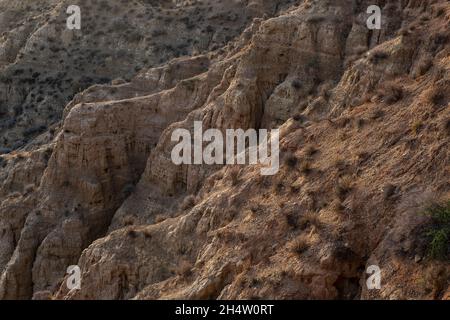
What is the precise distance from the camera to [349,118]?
656 inches

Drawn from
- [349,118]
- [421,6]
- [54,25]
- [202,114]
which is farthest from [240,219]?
[54,25]

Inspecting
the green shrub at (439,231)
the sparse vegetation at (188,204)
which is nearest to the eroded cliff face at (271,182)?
the sparse vegetation at (188,204)

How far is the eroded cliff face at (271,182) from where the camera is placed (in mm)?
12883

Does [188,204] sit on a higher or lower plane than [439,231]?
lower

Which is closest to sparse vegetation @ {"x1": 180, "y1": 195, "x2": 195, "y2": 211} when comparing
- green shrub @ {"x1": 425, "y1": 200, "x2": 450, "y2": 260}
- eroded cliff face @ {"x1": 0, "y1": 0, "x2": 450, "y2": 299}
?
eroded cliff face @ {"x1": 0, "y1": 0, "x2": 450, "y2": 299}

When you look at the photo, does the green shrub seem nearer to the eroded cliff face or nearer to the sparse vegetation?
the eroded cliff face

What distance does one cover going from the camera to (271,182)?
1623cm

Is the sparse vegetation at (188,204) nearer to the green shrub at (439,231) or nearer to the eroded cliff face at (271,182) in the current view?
the eroded cliff face at (271,182)

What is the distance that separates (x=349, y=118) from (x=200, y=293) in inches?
273

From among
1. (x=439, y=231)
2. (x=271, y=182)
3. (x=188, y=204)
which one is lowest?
(x=188, y=204)

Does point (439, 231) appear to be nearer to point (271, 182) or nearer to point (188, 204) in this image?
point (271, 182)

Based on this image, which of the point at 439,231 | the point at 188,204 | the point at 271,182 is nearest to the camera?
the point at 439,231

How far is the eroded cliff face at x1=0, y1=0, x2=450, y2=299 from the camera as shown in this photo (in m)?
12.9

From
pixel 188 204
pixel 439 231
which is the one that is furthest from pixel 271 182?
pixel 439 231
